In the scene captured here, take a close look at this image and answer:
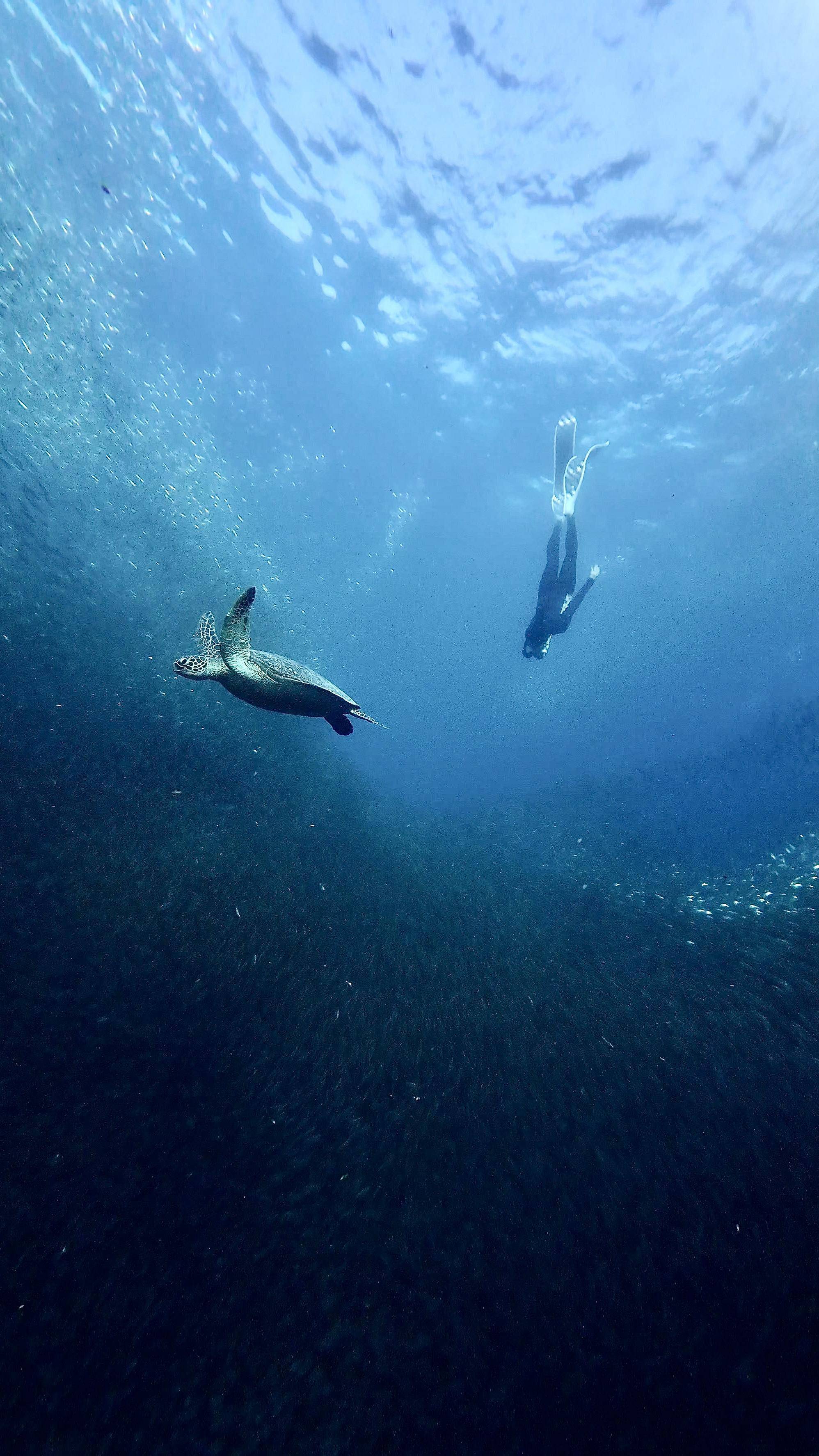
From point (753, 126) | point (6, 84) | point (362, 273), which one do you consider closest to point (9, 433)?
point (6, 84)

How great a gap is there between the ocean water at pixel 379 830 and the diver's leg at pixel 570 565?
7.86 metres

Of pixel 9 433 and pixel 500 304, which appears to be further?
pixel 500 304

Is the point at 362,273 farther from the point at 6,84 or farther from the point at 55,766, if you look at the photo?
the point at 55,766

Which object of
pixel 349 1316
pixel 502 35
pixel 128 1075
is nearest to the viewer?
pixel 349 1316

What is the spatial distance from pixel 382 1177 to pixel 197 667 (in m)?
4.96

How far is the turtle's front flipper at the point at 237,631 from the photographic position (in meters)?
4.54

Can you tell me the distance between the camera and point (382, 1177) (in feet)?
13.9

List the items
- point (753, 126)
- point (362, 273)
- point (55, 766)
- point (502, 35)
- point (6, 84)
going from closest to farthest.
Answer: point (55, 766) → point (502, 35) → point (753, 126) → point (6, 84) → point (362, 273)

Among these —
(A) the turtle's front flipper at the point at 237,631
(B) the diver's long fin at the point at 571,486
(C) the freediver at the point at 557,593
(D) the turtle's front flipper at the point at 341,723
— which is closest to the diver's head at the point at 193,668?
(A) the turtle's front flipper at the point at 237,631

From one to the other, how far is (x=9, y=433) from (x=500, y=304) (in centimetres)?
1922

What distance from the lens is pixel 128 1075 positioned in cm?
450

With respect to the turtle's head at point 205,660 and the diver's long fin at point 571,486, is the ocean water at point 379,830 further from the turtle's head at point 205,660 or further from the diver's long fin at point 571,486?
the diver's long fin at point 571,486

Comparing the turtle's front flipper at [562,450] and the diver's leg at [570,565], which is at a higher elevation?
the turtle's front flipper at [562,450]

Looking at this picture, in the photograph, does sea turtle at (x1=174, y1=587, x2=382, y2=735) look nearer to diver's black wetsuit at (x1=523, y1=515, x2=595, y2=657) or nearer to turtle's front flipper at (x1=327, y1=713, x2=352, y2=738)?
turtle's front flipper at (x1=327, y1=713, x2=352, y2=738)
